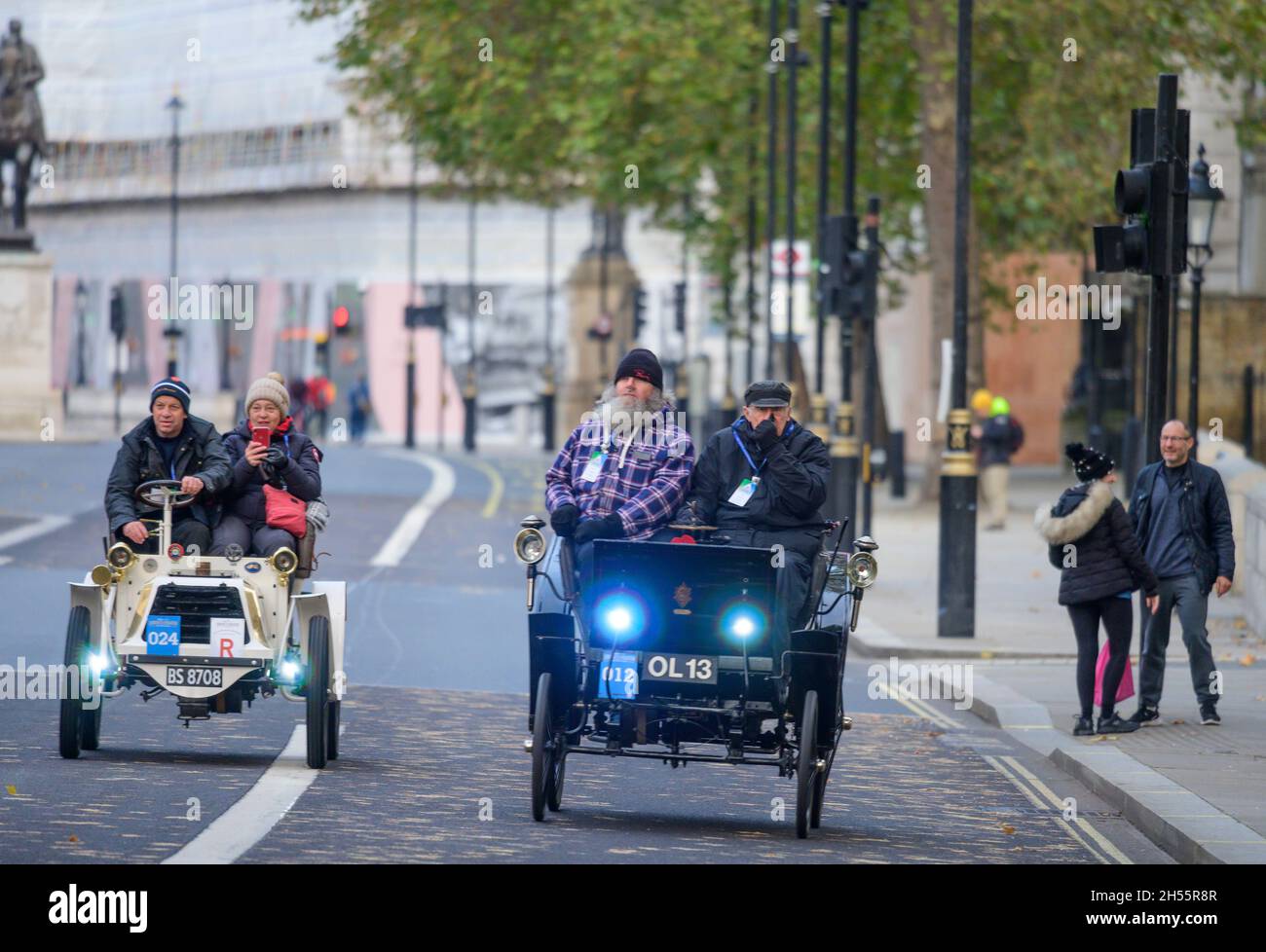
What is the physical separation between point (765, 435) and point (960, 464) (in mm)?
8960

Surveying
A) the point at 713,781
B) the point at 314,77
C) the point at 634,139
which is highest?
the point at 314,77

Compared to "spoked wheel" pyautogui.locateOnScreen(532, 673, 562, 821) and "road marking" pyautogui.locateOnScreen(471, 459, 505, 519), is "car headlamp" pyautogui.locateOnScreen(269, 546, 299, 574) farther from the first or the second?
"road marking" pyautogui.locateOnScreen(471, 459, 505, 519)

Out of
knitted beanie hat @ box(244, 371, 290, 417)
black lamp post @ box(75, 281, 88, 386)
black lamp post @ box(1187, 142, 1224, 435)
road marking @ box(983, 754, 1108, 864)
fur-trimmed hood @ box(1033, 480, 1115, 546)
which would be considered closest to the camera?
road marking @ box(983, 754, 1108, 864)

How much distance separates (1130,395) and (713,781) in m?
28.5

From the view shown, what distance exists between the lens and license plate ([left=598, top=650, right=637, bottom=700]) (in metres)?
10.6

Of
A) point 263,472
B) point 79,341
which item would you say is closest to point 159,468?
point 263,472

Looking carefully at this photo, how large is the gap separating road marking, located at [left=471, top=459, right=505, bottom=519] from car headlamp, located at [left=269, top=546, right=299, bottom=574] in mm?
21275

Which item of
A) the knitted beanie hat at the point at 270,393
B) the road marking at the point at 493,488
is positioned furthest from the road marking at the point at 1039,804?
the road marking at the point at 493,488

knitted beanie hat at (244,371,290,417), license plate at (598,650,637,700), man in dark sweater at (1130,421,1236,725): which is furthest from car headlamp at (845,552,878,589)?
man in dark sweater at (1130,421,1236,725)

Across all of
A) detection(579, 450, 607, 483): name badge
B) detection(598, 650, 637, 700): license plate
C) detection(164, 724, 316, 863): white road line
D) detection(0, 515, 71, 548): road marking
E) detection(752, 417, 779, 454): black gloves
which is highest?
detection(752, 417, 779, 454): black gloves

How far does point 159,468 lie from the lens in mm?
12070
